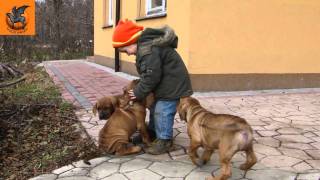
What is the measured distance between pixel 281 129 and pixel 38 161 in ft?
9.66

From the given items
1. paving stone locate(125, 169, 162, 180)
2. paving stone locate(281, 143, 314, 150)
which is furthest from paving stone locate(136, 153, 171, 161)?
paving stone locate(281, 143, 314, 150)

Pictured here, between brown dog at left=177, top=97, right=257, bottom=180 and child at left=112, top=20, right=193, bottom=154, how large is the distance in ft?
0.89

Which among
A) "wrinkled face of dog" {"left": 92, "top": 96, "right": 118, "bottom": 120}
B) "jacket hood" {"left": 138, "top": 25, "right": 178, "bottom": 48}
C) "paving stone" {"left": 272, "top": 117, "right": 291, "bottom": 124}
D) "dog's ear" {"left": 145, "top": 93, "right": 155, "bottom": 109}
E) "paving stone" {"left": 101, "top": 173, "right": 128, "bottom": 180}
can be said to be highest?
"jacket hood" {"left": 138, "top": 25, "right": 178, "bottom": 48}

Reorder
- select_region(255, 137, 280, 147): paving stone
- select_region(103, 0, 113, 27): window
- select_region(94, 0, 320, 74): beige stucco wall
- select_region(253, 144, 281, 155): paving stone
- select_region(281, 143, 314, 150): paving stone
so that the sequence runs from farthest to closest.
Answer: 1. select_region(103, 0, 113, 27): window
2. select_region(94, 0, 320, 74): beige stucco wall
3. select_region(255, 137, 280, 147): paving stone
4. select_region(281, 143, 314, 150): paving stone
5. select_region(253, 144, 281, 155): paving stone

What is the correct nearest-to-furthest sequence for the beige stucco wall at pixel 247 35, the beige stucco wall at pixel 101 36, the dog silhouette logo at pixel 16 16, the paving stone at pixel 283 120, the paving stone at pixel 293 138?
1. the paving stone at pixel 293 138
2. the paving stone at pixel 283 120
3. the beige stucco wall at pixel 247 35
4. the dog silhouette logo at pixel 16 16
5. the beige stucco wall at pixel 101 36

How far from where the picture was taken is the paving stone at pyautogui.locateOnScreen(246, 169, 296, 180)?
146 inches

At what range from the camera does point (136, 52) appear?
13.8 ft

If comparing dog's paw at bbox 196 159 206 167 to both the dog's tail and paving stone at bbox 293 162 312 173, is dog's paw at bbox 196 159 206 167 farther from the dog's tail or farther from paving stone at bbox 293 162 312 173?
paving stone at bbox 293 162 312 173

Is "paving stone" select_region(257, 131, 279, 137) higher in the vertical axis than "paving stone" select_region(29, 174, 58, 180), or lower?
higher

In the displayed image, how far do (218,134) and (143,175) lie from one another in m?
0.82

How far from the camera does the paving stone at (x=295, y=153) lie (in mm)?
4254

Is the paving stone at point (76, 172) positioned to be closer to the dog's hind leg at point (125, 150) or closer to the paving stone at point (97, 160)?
the paving stone at point (97, 160)

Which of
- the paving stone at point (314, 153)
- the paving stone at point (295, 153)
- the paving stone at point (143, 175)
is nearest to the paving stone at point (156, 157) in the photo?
the paving stone at point (143, 175)

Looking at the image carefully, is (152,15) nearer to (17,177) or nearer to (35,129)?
(35,129)
